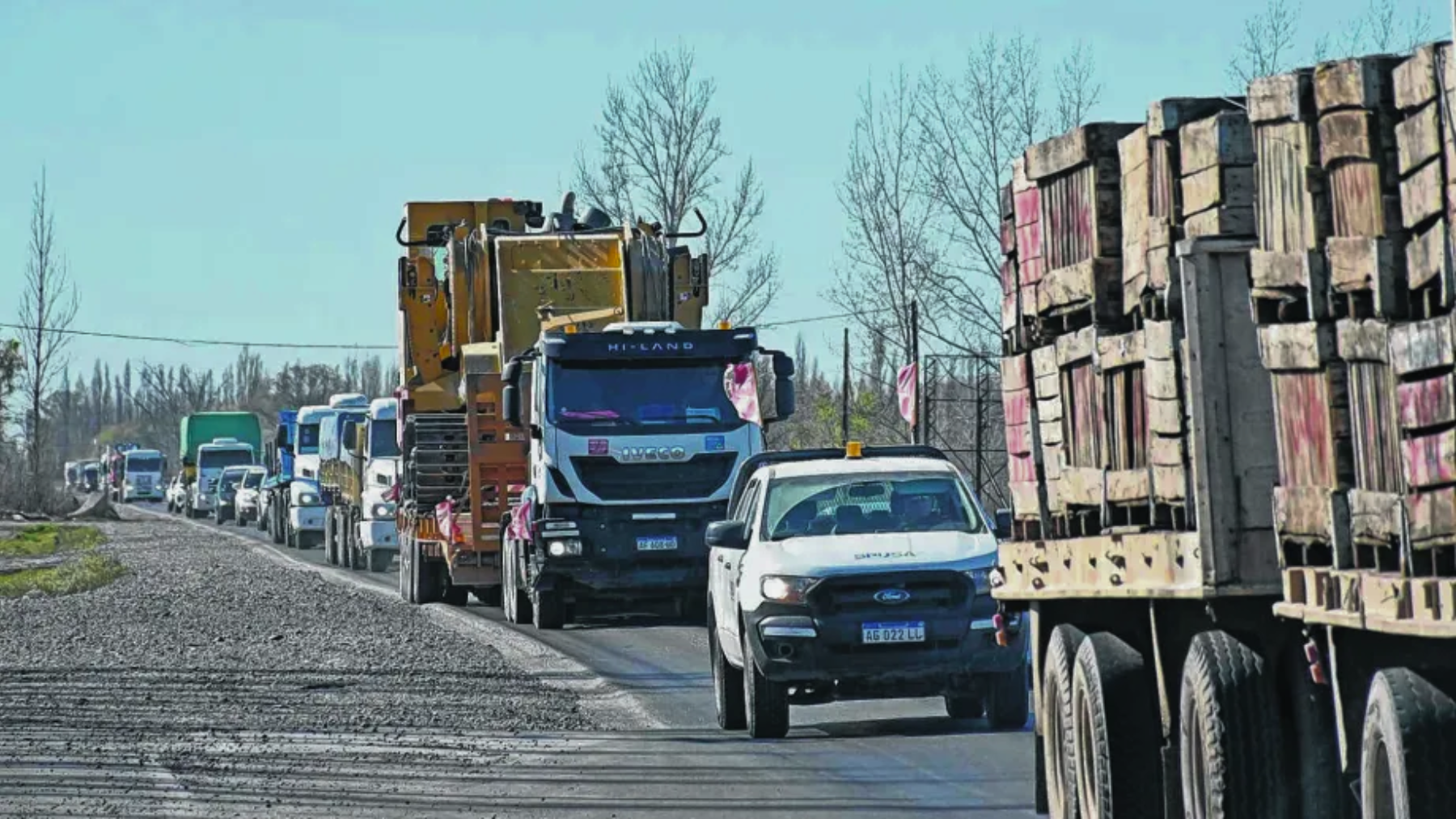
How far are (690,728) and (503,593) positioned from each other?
1280 centimetres

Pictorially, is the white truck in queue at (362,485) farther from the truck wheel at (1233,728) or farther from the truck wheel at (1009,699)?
the truck wheel at (1233,728)

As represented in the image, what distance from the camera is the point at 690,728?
16.2 m

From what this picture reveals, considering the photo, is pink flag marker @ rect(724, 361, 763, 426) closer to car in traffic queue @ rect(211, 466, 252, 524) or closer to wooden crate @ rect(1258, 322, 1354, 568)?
wooden crate @ rect(1258, 322, 1354, 568)

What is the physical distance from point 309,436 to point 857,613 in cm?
3801

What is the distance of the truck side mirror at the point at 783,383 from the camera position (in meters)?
25.1

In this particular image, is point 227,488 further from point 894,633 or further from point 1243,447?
point 1243,447

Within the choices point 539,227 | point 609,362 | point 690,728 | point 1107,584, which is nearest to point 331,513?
point 539,227

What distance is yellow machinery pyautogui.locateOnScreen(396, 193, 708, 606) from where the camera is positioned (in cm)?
2836

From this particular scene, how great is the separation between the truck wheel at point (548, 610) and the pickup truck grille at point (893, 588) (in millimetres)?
11234

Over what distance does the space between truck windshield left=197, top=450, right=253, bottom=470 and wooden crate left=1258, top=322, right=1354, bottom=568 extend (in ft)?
258

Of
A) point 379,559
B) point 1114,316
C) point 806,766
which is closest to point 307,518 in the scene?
point 379,559

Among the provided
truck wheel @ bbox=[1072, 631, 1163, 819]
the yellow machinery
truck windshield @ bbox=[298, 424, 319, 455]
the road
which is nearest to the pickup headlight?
the road

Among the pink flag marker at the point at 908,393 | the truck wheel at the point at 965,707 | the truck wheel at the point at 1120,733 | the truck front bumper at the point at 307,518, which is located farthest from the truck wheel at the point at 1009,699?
the truck front bumper at the point at 307,518

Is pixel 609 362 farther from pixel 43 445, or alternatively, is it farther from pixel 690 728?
pixel 43 445
